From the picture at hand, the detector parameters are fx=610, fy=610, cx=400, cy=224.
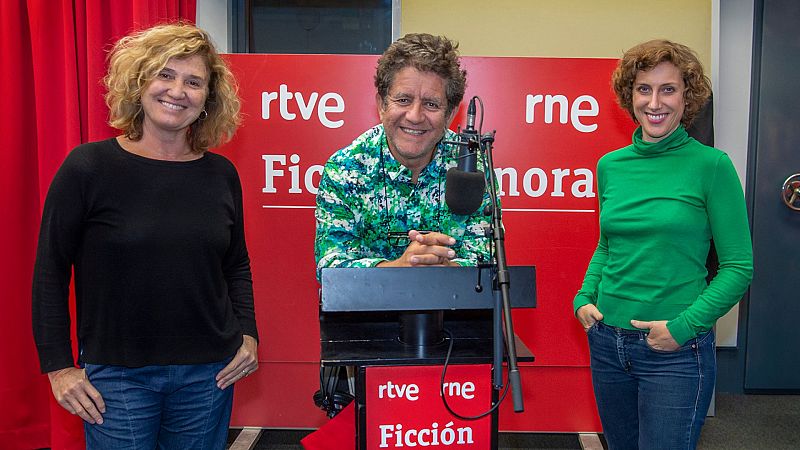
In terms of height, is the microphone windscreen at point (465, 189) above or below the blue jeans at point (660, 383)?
above

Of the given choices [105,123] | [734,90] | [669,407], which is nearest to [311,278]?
[105,123]

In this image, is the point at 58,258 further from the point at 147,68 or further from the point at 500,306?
the point at 500,306

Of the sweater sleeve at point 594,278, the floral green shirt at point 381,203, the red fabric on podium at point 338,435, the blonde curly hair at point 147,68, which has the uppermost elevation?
the blonde curly hair at point 147,68

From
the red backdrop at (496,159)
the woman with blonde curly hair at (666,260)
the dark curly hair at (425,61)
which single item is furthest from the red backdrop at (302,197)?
the dark curly hair at (425,61)

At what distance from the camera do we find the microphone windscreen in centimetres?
123

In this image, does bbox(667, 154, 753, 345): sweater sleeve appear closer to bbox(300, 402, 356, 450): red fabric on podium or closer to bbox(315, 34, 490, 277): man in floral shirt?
bbox(315, 34, 490, 277): man in floral shirt

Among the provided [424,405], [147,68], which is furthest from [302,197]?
[424,405]

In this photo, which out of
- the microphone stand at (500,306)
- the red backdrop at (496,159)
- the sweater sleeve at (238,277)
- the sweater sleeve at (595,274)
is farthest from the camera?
the red backdrop at (496,159)

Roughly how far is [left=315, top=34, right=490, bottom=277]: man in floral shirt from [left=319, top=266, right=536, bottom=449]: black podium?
0.60 feet

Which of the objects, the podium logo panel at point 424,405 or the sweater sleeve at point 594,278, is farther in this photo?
the sweater sleeve at point 594,278

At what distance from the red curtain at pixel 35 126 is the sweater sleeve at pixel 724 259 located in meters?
2.19

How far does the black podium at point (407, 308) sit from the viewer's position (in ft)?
4.11

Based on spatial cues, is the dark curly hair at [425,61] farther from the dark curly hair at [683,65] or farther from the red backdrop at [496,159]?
the red backdrop at [496,159]

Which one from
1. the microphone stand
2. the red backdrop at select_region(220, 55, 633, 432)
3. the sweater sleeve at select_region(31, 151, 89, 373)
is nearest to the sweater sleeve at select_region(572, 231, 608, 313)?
the microphone stand
